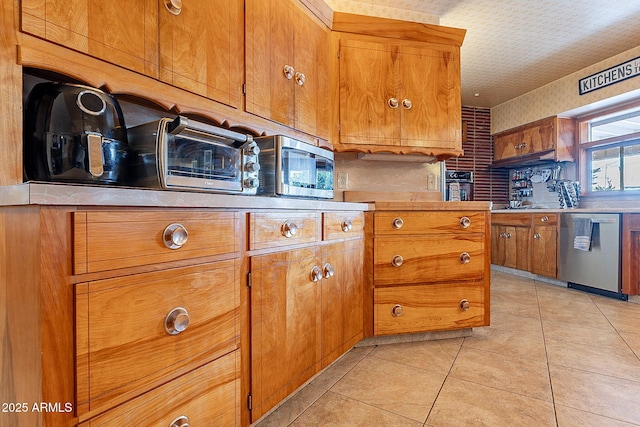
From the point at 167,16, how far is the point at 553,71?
452 cm

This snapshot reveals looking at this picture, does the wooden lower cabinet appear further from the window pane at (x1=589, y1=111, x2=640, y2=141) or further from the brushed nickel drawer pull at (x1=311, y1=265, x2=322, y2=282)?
the brushed nickel drawer pull at (x1=311, y1=265, x2=322, y2=282)

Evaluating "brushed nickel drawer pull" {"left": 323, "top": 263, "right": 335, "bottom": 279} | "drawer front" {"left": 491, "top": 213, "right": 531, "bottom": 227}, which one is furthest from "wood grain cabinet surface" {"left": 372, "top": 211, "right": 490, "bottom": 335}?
"drawer front" {"left": 491, "top": 213, "right": 531, "bottom": 227}

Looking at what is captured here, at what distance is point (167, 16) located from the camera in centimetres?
119

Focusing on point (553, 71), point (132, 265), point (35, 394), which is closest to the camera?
point (35, 394)

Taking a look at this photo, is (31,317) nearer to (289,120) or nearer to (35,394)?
(35,394)

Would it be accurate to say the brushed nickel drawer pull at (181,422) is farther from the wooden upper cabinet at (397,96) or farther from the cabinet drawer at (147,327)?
the wooden upper cabinet at (397,96)

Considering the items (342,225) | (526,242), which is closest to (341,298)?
(342,225)

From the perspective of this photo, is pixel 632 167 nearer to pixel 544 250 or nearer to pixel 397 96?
pixel 544 250

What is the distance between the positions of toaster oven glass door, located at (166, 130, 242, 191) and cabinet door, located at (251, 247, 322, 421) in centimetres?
32

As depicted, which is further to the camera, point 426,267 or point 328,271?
point 426,267

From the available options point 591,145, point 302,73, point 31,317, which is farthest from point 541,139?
point 31,317

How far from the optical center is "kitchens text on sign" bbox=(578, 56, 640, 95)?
3320 millimetres

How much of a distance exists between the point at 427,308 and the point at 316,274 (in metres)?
0.92

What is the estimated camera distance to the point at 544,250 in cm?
378
